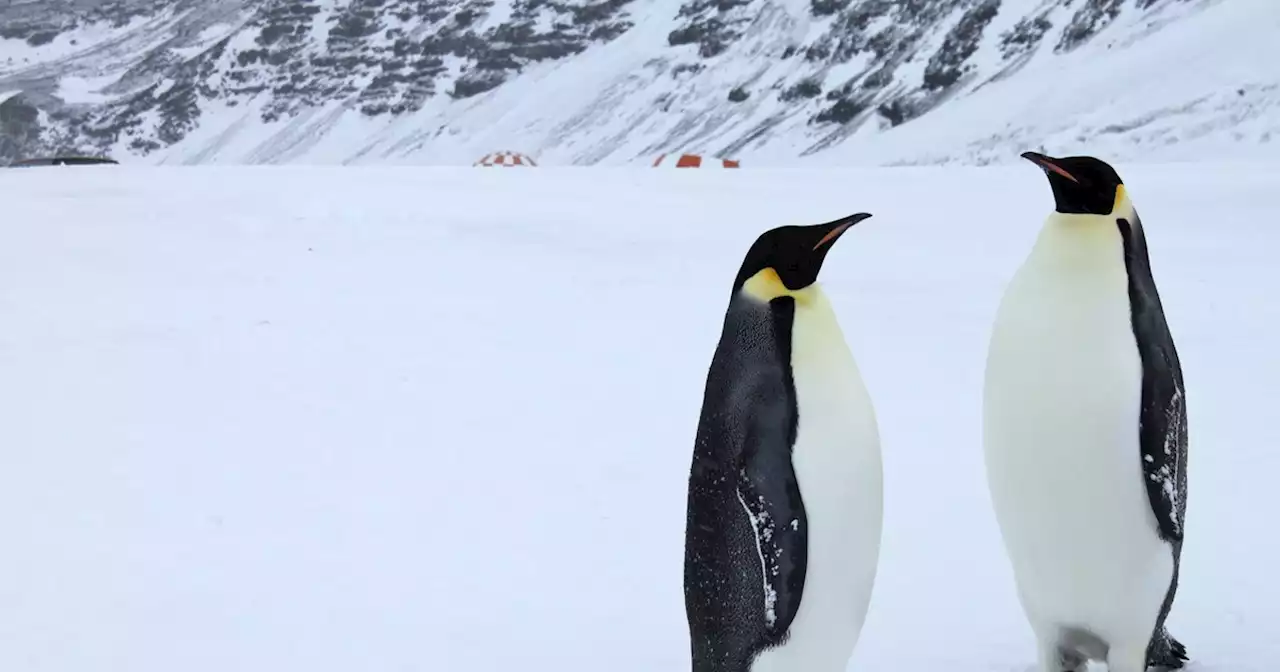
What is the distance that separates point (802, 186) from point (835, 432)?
32.2 feet

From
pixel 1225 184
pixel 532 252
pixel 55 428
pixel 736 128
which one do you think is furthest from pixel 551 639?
pixel 736 128

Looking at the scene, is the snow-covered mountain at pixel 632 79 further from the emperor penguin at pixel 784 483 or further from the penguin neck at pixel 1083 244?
the emperor penguin at pixel 784 483

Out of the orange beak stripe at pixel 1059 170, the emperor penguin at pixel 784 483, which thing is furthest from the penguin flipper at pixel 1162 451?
the emperor penguin at pixel 784 483

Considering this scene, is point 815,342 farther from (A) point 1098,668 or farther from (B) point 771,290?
(A) point 1098,668

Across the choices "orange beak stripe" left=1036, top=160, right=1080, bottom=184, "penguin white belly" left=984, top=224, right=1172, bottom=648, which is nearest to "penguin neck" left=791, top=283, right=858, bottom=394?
"penguin white belly" left=984, top=224, right=1172, bottom=648

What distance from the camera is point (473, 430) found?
176 inches

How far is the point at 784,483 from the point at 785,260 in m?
0.37

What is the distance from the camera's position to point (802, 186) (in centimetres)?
1170

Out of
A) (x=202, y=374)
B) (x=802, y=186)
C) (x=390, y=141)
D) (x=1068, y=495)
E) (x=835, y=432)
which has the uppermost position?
(x=835, y=432)

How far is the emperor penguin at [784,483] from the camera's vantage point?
81.0 inches

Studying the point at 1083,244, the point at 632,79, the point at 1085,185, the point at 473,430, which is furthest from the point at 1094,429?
the point at 632,79

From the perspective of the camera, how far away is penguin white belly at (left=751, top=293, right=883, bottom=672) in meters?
2.07

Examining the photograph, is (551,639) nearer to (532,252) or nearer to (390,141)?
(532,252)

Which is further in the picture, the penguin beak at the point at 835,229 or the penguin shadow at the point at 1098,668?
the penguin shadow at the point at 1098,668
